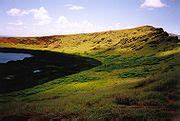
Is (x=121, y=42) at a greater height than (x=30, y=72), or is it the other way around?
(x=121, y=42)

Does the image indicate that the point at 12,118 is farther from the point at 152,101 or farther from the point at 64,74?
Result: the point at 64,74

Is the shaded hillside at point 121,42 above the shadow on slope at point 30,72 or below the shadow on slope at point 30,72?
above

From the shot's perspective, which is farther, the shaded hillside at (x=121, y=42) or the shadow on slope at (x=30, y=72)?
the shaded hillside at (x=121, y=42)

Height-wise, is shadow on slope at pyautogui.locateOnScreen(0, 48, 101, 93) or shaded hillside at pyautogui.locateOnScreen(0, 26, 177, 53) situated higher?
shaded hillside at pyautogui.locateOnScreen(0, 26, 177, 53)

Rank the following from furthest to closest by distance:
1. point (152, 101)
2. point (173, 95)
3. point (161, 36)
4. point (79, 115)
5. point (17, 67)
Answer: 1. point (161, 36)
2. point (17, 67)
3. point (173, 95)
4. point (152, 101)
5. point (79, 115)

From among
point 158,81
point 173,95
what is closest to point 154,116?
point 173,95

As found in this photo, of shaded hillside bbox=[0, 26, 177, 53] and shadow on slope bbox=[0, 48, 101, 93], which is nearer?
shadow on slope bbox=[0, 48, 101, 93]

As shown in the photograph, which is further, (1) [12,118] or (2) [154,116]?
(1) [12,118]

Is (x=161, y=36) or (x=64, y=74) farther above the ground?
(x=161, y=36)

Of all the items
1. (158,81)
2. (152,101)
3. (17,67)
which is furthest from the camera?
Answer: (17,67)

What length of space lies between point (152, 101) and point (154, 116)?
7388 millimetres

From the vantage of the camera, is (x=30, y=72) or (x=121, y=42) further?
(x=121, y=42)

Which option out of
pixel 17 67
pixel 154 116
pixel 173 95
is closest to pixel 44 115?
pixel 154 116

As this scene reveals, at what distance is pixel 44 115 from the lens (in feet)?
100
